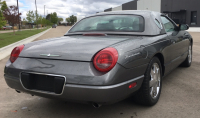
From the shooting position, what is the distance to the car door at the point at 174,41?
4.05 meters

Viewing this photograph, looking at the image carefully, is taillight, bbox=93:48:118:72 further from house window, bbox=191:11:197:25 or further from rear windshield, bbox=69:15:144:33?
house window, bbox=191:11:197:25

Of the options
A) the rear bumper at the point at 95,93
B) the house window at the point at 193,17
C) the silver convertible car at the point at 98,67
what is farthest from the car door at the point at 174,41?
the house window at the point at 193,17

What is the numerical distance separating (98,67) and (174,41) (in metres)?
2.26

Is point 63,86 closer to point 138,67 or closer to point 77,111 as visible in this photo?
point 77,111

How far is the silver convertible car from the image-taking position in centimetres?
246

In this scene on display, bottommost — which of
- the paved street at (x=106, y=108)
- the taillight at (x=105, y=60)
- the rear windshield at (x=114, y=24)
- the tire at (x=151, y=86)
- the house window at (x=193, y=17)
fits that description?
the paved street at (x=106, y=108)

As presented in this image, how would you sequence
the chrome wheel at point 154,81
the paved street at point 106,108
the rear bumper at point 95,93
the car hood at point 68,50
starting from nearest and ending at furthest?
1. the rear bumper at point 95,93
2. the car hood at point 68,50
3. the paved street at point 106,108
4. the chrome wheel at point 154,81

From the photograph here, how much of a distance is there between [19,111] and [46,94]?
0.85 m

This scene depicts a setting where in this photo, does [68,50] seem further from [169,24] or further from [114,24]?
[169,24]

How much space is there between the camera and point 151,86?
3229mm

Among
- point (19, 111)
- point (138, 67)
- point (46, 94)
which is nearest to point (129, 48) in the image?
point (138, 67)

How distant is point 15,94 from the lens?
4004 mm

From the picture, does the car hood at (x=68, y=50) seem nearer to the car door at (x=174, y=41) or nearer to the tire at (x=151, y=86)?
the tire at (x=151, y=86)

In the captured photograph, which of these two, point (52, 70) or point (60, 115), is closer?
point (52, 70)
